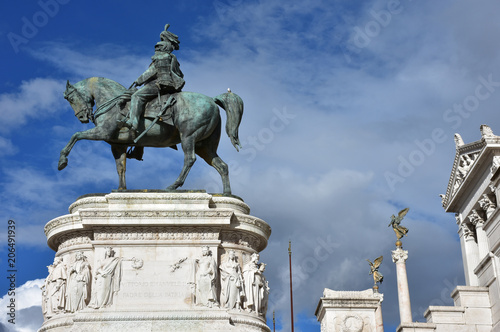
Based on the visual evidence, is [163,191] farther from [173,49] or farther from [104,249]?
[173,49]

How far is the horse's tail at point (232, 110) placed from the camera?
24.4m

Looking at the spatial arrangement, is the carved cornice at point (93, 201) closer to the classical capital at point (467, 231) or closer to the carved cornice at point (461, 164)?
the carved cornice at point (461, 164)

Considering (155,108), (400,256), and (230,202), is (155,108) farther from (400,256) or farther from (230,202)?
(400,256)

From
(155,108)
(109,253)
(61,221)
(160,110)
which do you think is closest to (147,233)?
(109,253)

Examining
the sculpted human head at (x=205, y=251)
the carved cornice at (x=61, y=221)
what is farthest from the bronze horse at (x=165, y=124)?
the sculpted human head at (x=205, y=251)

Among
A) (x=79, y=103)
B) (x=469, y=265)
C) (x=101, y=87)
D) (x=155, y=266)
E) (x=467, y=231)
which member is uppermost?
(x=467, y=231)

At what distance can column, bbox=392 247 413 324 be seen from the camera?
38.3m

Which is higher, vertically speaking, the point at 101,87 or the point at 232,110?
the point at 101,87

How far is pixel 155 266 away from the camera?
21.7m

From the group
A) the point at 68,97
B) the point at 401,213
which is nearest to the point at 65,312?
the point at 68,97

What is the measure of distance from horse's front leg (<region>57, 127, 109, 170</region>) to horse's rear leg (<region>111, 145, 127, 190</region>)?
2.44ft

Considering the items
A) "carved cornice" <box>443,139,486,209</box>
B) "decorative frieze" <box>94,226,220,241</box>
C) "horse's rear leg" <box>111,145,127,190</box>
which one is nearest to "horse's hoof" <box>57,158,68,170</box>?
"horse's rear leg" <box>111,145,127,190</box>

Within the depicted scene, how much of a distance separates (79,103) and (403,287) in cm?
2130

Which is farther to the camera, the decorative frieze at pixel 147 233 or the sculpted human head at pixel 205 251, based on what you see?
the decorative frieze at pixel 147 233
